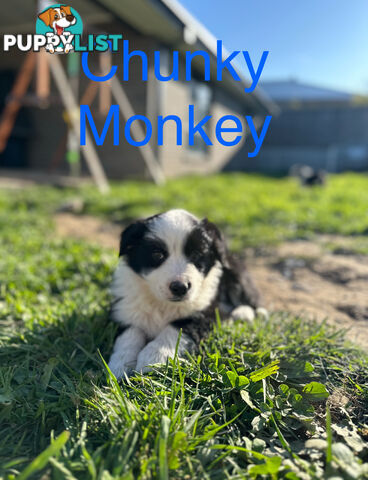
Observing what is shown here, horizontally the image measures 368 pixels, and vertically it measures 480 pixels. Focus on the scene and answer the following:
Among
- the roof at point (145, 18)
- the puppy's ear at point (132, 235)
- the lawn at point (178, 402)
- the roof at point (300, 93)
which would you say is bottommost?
the lawn at point (178, 402)

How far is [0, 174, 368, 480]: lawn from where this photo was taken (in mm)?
1390

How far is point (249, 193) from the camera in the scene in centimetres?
988

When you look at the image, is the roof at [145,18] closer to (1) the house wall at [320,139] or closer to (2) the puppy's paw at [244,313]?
(2) the puppy's paw at [244,313]

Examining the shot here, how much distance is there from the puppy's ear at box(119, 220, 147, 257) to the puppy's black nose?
0.41m

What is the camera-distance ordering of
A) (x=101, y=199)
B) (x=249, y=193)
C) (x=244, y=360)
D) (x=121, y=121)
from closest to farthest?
(x=244, y=360) < (x=101, y=199) < (x=249, y=193) < (x=121, y=121)

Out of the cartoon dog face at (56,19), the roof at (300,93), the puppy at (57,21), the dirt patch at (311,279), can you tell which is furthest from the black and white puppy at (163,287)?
the roof at (300,93)

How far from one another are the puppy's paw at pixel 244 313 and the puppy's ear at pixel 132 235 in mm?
882

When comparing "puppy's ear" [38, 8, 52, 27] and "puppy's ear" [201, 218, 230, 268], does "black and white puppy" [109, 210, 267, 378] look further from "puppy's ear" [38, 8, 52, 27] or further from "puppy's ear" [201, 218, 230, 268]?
"puppy's ear" [38, 8, 52, 27]

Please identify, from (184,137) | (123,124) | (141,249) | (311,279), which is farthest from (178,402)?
(184,137)

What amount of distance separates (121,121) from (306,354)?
409 inches

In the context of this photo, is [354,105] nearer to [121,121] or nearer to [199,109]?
[199,109]

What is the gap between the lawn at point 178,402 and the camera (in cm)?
139

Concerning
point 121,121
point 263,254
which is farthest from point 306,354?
point 121,121

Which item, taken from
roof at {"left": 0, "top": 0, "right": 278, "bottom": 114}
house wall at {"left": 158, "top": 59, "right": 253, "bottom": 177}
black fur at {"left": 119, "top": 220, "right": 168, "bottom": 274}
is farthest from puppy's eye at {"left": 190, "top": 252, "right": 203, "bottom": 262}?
house wall at {"left": 158, "top": 59, "right": 253, "bottom": 177}
